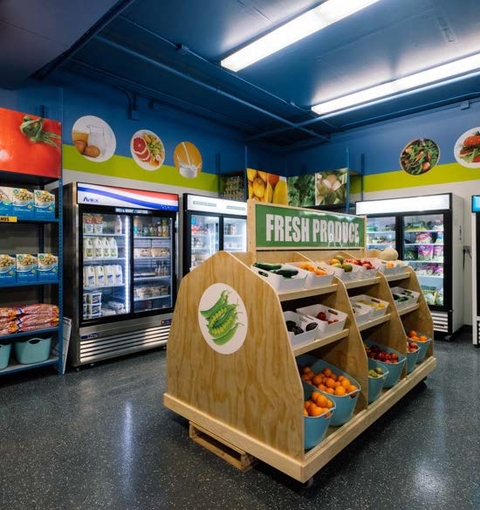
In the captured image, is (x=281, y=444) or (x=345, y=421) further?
(x=345, y=421)

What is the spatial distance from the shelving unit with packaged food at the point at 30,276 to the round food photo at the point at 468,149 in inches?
231

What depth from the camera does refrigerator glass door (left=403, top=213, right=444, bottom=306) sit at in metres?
5.69

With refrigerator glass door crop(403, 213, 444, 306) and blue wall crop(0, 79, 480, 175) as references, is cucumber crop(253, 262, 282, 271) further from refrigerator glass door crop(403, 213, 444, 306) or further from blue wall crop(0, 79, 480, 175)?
refrigerator glass door crop(403, 213, 444, 306)

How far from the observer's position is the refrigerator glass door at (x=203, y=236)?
223 inches

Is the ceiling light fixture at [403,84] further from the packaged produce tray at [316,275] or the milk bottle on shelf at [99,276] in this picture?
the milk bottle on shelf at [99,276]

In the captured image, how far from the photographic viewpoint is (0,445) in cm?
260

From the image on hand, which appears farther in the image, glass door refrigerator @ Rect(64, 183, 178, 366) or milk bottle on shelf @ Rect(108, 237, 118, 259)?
milk bottle on shelf @ Rect(108, 237, 118, 259)

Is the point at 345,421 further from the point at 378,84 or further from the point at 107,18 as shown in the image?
the point at 378,84

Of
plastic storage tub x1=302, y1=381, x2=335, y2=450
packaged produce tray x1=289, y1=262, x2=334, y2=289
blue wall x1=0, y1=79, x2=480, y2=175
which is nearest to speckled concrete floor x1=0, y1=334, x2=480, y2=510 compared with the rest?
plastic storage tub x1=302, y1=381, x2=335, y2=450

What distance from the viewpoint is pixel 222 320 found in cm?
243

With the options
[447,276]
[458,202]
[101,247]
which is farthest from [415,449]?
[458,202]

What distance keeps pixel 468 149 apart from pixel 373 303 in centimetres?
403

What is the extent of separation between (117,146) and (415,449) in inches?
198

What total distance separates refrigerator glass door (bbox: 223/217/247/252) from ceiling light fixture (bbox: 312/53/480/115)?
2.22 metres
